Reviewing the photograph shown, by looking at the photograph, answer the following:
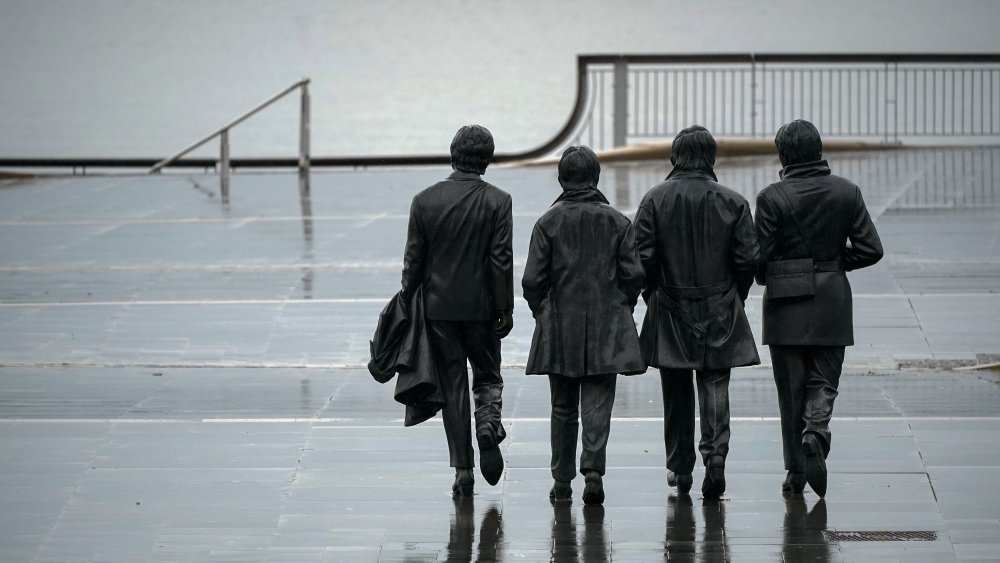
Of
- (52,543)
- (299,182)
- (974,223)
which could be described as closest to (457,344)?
(52,543)

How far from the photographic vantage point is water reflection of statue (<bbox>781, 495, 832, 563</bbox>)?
6.39 meters

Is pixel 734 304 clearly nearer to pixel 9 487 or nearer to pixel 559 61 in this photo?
pixel 9 487

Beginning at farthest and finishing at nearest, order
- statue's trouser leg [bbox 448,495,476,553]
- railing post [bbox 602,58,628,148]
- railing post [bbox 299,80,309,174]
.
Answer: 1. railing post [bbox 602,58,628,148]
2. railing post [bbox 299,80,309,174]
3. statue's trouser leg [bbox 448,495,476,553]

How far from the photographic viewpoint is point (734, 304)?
7223 millimetres

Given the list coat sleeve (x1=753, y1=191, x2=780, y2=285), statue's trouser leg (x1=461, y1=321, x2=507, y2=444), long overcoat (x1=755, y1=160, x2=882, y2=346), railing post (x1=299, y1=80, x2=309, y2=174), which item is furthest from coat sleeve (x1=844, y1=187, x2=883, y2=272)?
railing post (x1=299, y1=80, x2=309, y2=174)

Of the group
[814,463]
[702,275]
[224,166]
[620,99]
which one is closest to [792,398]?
[814,463]

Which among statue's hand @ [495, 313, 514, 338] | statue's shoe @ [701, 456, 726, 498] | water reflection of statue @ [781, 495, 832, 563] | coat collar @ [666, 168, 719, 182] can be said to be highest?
coat collar @ [666, 168, 719, 182]

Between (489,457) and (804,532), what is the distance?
136 cm

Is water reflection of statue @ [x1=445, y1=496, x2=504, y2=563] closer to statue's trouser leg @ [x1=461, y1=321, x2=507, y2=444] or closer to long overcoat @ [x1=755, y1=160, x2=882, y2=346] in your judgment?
statue's trouser leg @ [x1=461, y1=321, x2=507, y2=444]

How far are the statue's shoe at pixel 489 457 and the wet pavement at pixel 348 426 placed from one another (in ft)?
0.50

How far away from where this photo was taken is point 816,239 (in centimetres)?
721

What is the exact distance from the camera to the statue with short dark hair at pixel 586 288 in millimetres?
7078

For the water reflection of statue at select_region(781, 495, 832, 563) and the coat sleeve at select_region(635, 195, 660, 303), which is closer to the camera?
the water reflection of statue at select_region(781, 495, 832, 563)

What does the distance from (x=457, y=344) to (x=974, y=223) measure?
8743 millimetres
